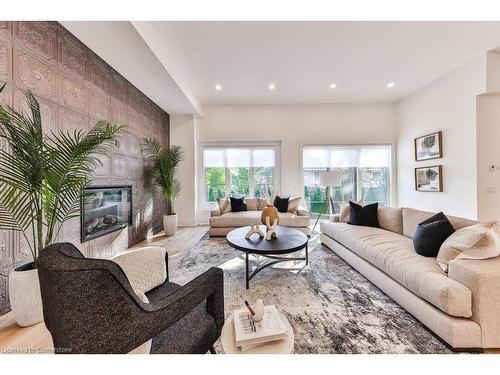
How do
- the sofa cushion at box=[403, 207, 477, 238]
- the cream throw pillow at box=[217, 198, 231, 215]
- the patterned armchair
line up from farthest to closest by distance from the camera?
the cream throw pillow at box=[217, 198, 231, 215] → the sofa cushion at box=[403, 207, 477, 238] → the patterned armchair

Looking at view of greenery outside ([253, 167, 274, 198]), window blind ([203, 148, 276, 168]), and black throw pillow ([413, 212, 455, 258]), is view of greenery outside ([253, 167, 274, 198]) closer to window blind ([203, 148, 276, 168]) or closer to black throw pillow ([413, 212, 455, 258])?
window blind ([203, 148, 276, 168])

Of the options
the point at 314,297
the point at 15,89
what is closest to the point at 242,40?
the point at 15,89

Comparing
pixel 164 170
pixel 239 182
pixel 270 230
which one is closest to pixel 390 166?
pixel 239 182

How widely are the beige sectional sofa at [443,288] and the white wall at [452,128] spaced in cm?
226

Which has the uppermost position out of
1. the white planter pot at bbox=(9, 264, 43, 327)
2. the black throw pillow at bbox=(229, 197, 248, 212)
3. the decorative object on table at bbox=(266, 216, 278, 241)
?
the black throw pillow at bbox=(229, 197, 248, 212)

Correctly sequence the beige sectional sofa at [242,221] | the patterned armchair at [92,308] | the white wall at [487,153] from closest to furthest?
1. the patterned armchair at [92,308]
2. the white wall at [487,153]
3. the beige sectional sofa at [242,221]

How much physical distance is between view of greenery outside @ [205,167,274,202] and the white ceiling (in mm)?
1927

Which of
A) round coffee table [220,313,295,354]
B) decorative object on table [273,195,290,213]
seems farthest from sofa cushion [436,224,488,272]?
decorative object on table [273,195,290,213]

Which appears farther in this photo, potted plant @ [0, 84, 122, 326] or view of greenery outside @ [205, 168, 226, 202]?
view of greenery outside @ [205, 168, 226, 202]

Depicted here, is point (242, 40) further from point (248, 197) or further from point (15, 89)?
point (248, 197)

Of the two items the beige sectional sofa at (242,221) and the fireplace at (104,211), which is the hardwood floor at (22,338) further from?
the beige sectional sofa at (242,221)

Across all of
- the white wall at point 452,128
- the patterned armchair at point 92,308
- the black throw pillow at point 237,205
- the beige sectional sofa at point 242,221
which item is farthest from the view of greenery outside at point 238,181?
the patterned armchair at point 92,308

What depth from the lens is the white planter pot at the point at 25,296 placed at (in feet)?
5.12

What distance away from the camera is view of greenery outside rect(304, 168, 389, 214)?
5492 millimetres
